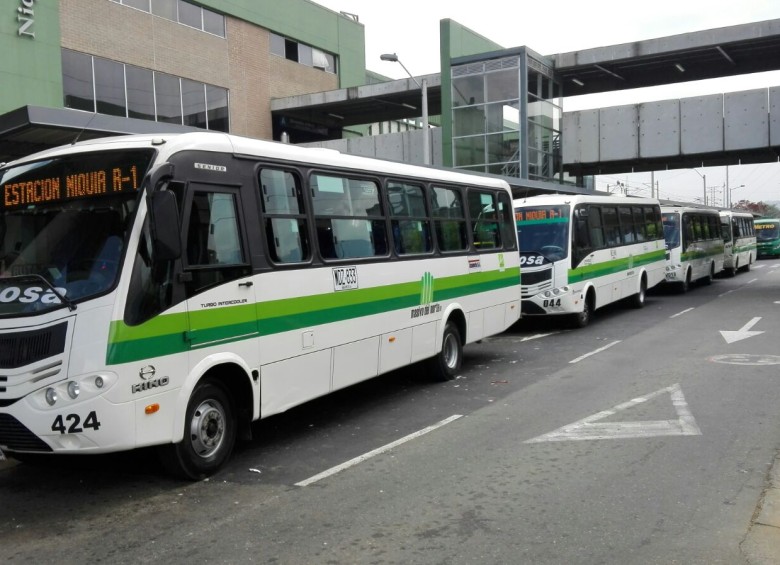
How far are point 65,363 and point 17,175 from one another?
2062 millimetres

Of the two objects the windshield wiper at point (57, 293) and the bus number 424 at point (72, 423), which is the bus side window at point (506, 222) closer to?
the windshield wiper at point (57, 293)

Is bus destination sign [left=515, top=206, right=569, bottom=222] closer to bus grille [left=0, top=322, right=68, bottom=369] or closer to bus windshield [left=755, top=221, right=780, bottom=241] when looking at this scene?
bus grille [left=0, top=322, right=68, bottom=369]

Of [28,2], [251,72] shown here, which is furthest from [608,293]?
[251,72]

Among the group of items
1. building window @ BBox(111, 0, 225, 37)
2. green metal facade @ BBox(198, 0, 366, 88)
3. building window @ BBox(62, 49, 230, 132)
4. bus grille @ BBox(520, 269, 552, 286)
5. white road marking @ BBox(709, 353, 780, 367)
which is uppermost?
green metal facade @ BBox(198, 0, 366, 88)

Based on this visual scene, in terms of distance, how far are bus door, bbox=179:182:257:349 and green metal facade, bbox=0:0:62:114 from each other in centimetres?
1919

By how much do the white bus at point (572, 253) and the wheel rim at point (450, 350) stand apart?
203 inches

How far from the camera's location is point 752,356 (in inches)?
469

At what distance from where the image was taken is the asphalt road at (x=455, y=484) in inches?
194

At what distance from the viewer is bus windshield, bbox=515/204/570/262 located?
15.8 m

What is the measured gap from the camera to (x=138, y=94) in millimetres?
27688

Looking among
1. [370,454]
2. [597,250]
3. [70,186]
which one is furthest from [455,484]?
[597,250]

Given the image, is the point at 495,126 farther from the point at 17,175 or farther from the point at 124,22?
the point at 17,175

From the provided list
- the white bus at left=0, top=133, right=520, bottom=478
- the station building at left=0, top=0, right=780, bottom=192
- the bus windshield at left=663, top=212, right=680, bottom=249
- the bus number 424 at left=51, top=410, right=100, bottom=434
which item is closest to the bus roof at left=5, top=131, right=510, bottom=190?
the white bus at left=0, top=133, right=520, bottom=478

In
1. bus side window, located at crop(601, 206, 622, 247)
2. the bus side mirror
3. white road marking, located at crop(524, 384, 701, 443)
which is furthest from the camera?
bus side window, located at crop(601, 206, 622, 247)
